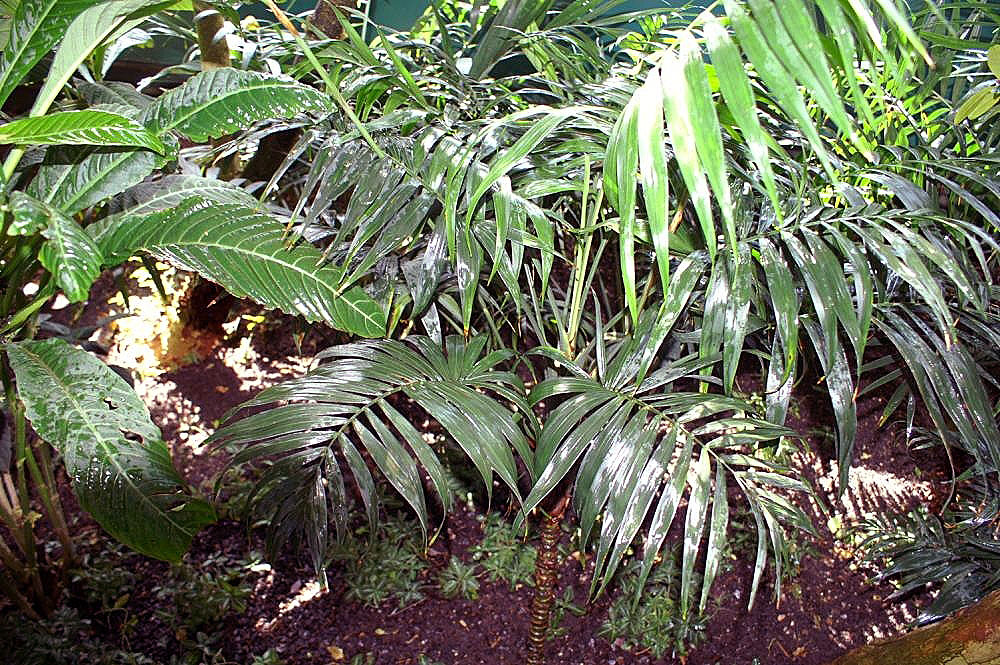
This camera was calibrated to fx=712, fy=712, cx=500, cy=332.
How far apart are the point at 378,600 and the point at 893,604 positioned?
1256 millimetres

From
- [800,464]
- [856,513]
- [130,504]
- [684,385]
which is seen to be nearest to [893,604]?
[856,513]

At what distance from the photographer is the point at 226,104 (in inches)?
39.7

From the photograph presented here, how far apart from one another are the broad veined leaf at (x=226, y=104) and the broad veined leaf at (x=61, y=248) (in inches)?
10.6

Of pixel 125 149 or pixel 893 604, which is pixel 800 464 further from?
pixel 125 149

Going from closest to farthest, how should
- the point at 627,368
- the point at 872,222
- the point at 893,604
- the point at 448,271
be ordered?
the point at 872,222 < the point at 627,368 < the point at 448,271 < the point at 893,604

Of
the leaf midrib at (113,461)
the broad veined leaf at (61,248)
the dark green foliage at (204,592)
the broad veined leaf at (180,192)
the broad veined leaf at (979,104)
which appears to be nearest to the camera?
the broad veined leaf at (61,248)

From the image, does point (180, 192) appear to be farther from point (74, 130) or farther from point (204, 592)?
point (204, 592)

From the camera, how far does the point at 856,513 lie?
194cm

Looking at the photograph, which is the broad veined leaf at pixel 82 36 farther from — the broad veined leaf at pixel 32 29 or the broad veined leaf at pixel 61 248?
A: the broad veined leaf at pixel 61 248

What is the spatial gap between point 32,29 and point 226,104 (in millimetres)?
236

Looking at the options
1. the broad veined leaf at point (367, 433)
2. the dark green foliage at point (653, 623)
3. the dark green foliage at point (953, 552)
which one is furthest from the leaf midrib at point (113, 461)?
the dark green foliage at point (953, 552)

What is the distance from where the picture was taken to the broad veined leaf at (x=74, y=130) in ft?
2.64

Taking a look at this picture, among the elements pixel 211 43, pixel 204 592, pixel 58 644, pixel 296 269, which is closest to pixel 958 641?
pixel 296 269

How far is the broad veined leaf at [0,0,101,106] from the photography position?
34.9 inches
